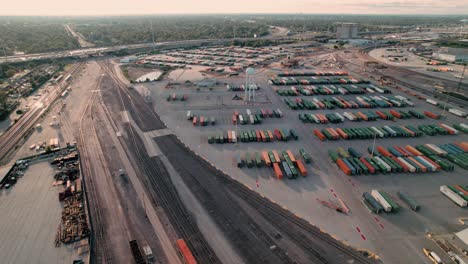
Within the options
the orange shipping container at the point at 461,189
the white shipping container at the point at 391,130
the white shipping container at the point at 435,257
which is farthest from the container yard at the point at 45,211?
the white shipping container at the point at 391,130

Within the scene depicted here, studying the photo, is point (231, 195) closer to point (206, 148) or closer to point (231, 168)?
point (231, 168)

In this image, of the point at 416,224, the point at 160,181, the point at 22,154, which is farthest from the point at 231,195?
the point at 22,154

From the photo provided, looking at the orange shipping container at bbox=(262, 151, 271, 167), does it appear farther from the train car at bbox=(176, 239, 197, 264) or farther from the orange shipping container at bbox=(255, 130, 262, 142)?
the train car at bbox=(176, 239, 197, 264)

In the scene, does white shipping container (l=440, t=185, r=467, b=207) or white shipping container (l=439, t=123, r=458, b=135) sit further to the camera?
white shipping container (l=439, t=123, r=458, b=135)

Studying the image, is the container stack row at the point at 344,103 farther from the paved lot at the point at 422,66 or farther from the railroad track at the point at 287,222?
the paved lot at the point at 422,66

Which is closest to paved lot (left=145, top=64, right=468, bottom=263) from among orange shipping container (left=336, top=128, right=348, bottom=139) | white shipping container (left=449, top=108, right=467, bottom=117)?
orange shipping container (left=336, top=128, right=348, bottom=139)

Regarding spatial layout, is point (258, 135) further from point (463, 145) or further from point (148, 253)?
point (463, 145)

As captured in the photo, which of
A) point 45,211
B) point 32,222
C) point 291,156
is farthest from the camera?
point 291,156

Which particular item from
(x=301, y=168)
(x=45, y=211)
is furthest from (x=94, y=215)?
(x=301, y=168)
